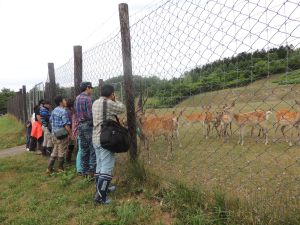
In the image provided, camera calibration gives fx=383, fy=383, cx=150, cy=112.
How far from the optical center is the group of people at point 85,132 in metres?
5.48

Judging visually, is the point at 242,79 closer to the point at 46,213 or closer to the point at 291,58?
the point at 291,58

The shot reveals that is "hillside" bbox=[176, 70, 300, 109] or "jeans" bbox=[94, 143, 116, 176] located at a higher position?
"hillside" bbox=[176, 70, 300, 109]

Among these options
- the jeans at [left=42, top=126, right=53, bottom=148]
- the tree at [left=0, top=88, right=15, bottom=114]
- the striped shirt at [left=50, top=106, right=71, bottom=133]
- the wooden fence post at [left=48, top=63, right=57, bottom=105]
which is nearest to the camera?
the striped shirt at [left=50, top=106, right=71, bottom=133]

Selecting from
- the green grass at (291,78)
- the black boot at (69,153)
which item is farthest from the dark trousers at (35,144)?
the green grass at (291,78)

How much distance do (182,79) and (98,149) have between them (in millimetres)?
1681

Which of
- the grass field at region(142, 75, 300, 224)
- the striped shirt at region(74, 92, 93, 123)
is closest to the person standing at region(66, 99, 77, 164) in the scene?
the striped shirt at region(74, 92, 93, 123)

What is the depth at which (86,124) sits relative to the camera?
6.68m

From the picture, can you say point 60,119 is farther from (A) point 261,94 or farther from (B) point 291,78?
(B) point 291,78

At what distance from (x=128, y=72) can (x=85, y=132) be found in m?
1.47

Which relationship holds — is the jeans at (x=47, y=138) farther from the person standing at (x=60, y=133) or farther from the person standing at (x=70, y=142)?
the person standing at (x=60, y=133)

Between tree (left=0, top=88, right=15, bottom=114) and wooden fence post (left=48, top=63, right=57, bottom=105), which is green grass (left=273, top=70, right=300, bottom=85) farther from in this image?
tree (left=0, top=88, right=15, bottom=114)

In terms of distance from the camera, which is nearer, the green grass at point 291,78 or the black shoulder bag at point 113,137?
the green grass at point 291,78

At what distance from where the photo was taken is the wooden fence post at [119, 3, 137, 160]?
5.91m

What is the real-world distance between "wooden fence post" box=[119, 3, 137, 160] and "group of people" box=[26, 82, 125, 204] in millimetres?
288
